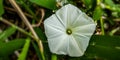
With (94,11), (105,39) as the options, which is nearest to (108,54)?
(105,39)

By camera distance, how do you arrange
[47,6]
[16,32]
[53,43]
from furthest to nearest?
[16,32]
[47,6]
[53,43]

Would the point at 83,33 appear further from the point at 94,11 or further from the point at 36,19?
the point at 36,19

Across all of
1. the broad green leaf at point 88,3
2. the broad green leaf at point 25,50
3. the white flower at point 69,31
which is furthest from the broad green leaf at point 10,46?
the broad green leaf at point 88,3

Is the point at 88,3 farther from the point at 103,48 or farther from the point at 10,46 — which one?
the point at 10,46

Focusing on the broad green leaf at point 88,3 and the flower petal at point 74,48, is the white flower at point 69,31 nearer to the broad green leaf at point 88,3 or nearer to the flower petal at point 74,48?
the flower petal at point 74,48

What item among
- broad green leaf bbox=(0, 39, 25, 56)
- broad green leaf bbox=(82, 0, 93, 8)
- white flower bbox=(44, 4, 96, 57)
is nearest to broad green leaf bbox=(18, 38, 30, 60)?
broad green leaf bbox=(0, 39, 25, 56)

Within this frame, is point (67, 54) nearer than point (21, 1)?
Yes

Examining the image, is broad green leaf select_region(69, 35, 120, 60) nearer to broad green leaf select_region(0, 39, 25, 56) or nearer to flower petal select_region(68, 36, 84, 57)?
flower petal select_region(68, 36, 84, 57)
